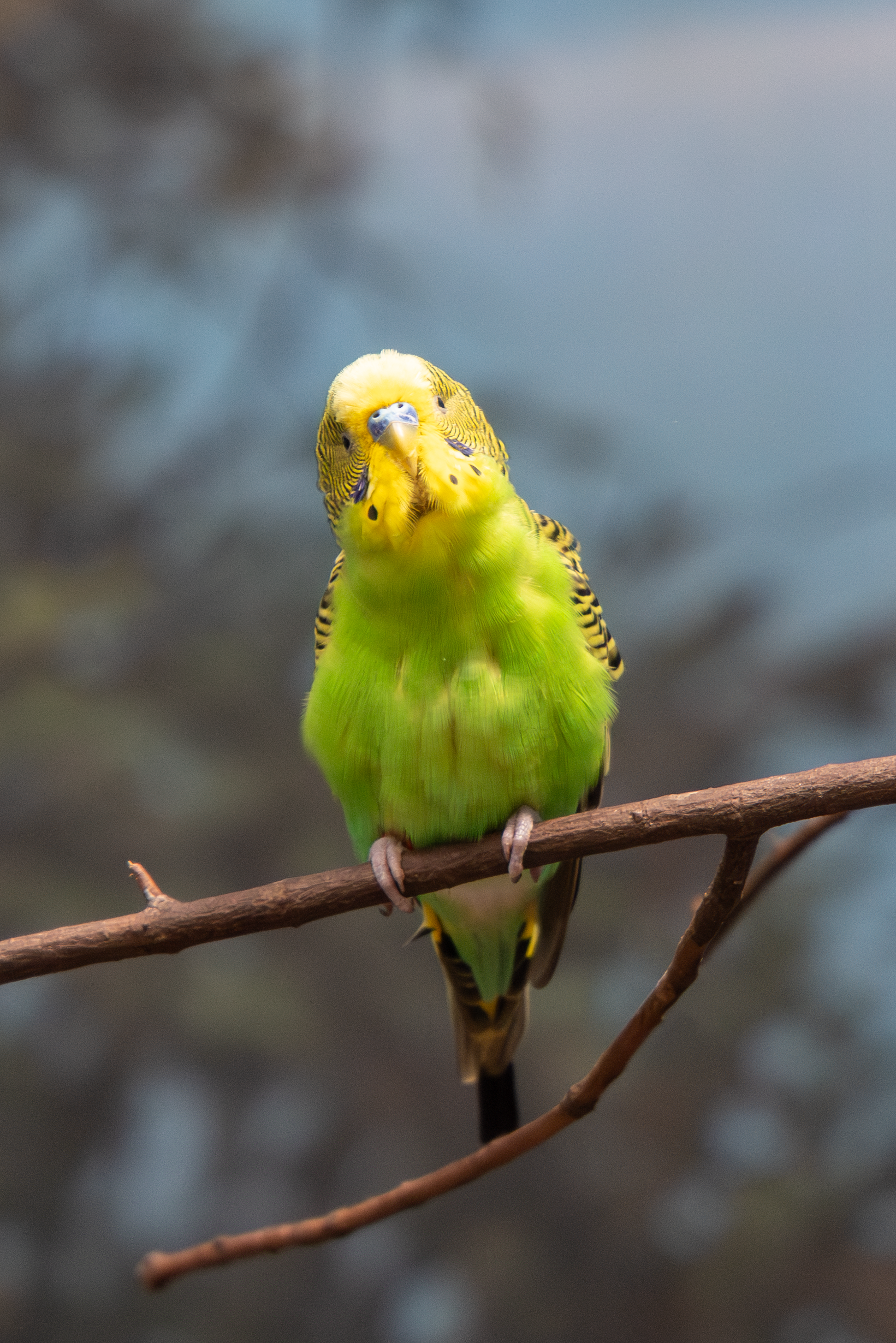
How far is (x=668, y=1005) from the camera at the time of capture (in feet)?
5.50

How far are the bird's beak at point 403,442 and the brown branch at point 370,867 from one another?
615mm

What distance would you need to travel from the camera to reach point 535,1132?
1.86 meters

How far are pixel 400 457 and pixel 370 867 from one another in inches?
26.2

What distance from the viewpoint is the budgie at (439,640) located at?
1667mm

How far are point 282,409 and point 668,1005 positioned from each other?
2270mm

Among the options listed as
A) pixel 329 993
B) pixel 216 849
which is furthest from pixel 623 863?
pixel 216 849

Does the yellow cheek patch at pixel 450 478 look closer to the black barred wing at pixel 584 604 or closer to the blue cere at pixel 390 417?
the blue cere at pixel 390 417

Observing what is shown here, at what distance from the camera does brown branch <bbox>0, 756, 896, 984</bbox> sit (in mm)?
1491

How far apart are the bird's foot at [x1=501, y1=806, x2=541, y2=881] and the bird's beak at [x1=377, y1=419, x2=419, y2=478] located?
0.60 meters

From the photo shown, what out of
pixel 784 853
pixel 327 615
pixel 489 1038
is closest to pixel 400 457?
pixel 327 615

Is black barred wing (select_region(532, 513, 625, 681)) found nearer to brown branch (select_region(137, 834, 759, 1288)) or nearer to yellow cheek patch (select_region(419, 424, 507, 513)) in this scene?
yellow cheek patch (select_region(419, 424, 507, 513))

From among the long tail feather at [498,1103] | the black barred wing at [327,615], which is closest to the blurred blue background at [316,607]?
the long tail feather at [498,1103]

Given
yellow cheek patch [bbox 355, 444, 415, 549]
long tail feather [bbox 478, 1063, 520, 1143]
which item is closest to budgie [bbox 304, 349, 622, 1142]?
yellow cheek patch [bbox 355, 444, 415, 549]

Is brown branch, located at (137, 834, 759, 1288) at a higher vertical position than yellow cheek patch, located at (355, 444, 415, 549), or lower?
lower
